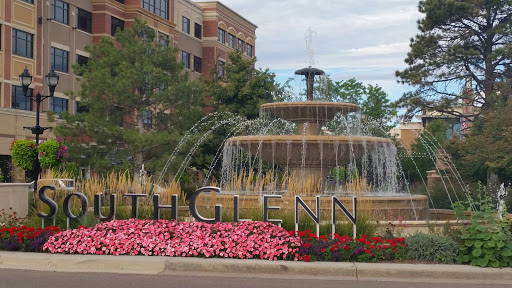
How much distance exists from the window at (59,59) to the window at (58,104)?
1976 mm

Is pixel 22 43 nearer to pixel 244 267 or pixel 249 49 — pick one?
pixel 244 267

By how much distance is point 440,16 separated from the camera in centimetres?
4025

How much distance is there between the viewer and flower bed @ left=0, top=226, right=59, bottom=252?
11398 mm

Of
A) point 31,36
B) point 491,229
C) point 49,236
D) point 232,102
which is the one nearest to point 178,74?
point 232,102

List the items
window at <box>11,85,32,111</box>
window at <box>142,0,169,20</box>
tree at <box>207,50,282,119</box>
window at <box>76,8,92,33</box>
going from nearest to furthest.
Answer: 1. tree at <box>207,50,282,119</box>
2. window at <box>11,85,32,111</box>
3. window at <box>76,8,92,33</box>
4. window at <box>142,0,169,20</box>

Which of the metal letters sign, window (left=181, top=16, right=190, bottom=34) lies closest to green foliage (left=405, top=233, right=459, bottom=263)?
the metal letters sign

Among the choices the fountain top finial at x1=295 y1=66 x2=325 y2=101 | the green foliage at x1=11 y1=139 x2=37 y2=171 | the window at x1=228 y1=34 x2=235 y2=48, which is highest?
the window at x1=228 y1=34 x2=235 y2=48

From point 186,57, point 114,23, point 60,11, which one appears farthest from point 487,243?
point 186,57

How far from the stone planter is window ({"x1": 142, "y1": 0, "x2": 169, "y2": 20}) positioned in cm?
3926

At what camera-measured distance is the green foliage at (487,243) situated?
10023 mm

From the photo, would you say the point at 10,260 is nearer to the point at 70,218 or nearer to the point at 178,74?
the point at 70,218

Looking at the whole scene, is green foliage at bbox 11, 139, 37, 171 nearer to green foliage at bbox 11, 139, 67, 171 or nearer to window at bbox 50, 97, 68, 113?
green foliage at bbox 11, 139, 67, 171

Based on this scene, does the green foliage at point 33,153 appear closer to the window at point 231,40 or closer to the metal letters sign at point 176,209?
the metal letters sign at point 176,209

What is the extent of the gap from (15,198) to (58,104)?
1187 inches
